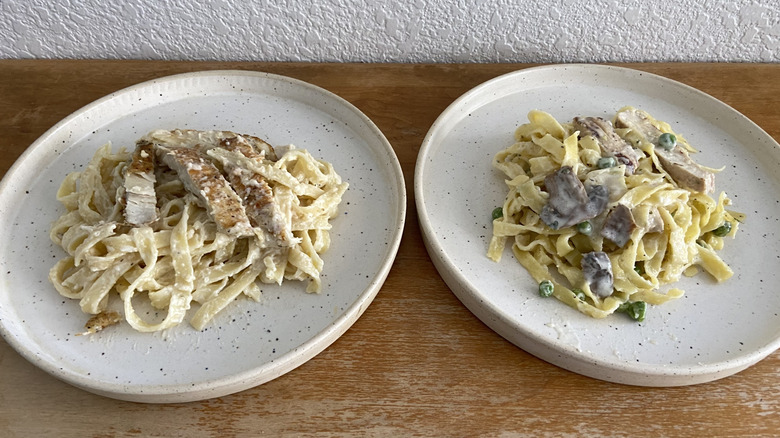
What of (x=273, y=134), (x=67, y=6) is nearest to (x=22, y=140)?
(x=67, y=6)

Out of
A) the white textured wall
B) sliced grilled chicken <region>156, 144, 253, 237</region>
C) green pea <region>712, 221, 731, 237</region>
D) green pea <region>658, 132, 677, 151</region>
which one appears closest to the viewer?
sliced grilled chicken <region>156, 144, 253, 237</region>

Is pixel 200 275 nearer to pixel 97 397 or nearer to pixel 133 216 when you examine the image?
pixel 133 216

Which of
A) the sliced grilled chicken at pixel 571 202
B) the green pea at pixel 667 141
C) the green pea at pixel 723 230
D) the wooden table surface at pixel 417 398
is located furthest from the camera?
the green pea at pixel 667 141

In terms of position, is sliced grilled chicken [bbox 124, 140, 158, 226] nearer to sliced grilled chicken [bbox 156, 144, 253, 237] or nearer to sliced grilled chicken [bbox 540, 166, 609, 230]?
sliced grilled chicken [bbox 156, 144, 253, 237]

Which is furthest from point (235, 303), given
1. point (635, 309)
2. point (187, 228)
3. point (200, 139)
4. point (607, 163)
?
point (607, 163)

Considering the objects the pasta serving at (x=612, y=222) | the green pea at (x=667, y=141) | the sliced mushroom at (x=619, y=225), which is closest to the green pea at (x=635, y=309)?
the pasta serving at (x=612, y=222)

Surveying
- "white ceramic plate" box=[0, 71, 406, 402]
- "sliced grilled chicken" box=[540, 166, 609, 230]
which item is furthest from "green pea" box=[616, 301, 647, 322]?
"white ceramic plate" box=[0, 71, 406, 402]

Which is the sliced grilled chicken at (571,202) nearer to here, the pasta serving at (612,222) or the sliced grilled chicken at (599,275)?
the pasta serving at (612,222)

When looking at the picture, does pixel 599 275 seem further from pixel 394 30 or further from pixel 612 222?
pixel 394 30
